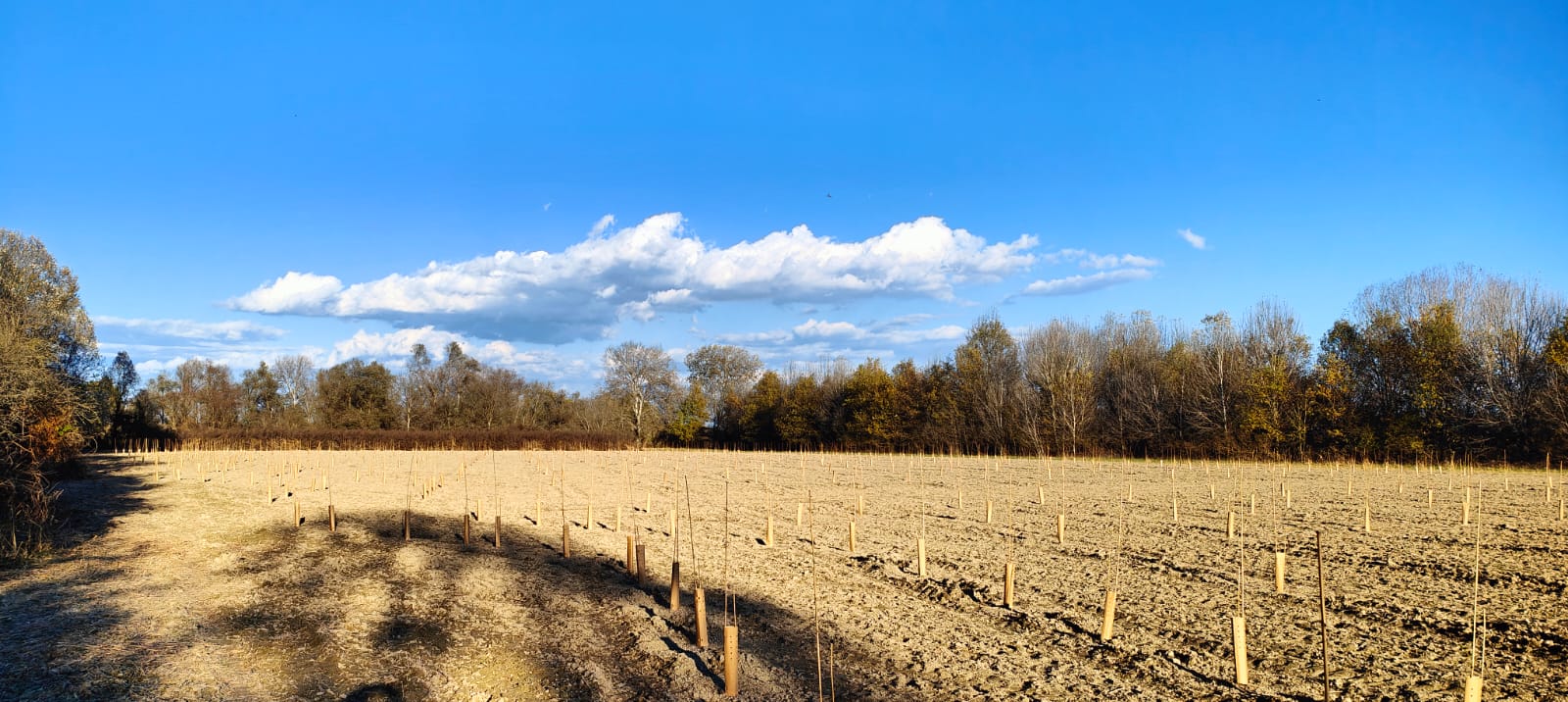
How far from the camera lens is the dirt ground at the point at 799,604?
6.43 m

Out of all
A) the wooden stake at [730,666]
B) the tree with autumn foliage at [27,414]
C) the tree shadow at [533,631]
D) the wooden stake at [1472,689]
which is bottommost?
the tree shadow at [533,631]

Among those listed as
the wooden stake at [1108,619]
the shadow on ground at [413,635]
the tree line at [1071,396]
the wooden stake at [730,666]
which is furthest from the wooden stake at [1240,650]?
the tree line at [1071,396]

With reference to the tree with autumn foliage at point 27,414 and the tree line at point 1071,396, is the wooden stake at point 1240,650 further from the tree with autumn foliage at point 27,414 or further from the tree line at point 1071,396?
A: the tree line at point 1071,396

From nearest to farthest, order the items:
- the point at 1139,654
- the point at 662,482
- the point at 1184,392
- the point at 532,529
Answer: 1. the point at 1139,654
2. the point at 532,529
3. the point at 662,482
4. the point at 1184,392

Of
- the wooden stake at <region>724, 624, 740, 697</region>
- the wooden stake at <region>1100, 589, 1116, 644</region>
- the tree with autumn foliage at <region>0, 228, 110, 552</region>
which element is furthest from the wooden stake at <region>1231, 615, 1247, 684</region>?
the tree with autumn foliage at <region>0, 228, 110, 552</region>

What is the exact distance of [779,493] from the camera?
20.5m

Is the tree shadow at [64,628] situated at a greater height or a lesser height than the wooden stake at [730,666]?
lesser

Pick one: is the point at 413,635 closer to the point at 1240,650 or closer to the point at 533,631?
the point at 533,631

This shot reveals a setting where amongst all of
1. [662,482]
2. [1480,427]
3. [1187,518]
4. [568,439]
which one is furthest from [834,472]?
[568,439]

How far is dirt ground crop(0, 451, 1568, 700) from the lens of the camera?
643 centimetres

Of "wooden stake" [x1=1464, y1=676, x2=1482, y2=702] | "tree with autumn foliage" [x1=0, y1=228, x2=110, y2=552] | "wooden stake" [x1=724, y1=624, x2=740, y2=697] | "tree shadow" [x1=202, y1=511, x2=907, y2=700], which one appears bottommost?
"tree shadow" [x1=202, y1=511, x2=907, y2=700]

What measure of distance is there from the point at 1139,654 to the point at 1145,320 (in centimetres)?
4068

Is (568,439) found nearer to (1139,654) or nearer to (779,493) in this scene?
(779,493)

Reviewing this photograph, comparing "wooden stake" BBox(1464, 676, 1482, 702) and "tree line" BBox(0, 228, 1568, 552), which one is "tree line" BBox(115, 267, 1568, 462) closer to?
"tree line" BBox(0, 228, 1568, 552)
